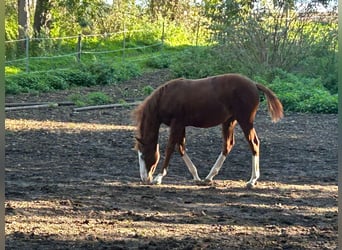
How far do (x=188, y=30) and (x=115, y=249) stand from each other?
21.8 m

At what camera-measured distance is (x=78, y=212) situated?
4.86 m

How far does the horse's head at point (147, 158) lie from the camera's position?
6.01 m

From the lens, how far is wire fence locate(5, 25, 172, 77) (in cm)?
1734

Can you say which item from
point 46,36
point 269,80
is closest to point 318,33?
point 269,80

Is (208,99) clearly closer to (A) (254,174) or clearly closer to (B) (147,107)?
(B) (147,107)

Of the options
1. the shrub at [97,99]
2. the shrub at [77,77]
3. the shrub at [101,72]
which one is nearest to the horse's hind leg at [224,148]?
the shrub at [97,99]

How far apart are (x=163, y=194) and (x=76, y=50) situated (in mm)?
14666

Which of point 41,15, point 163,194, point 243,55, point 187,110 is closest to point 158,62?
point 41,15

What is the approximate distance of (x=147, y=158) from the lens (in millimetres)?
6047

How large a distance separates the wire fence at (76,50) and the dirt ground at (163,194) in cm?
769

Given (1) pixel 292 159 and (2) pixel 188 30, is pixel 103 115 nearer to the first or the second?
(1) pixel 292 159

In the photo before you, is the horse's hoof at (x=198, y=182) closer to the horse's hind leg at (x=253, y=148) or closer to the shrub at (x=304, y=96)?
the horse's hind leg at (x=253, y=148)

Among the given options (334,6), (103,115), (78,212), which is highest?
(334,6)

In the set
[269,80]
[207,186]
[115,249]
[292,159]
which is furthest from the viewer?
[269,80]
